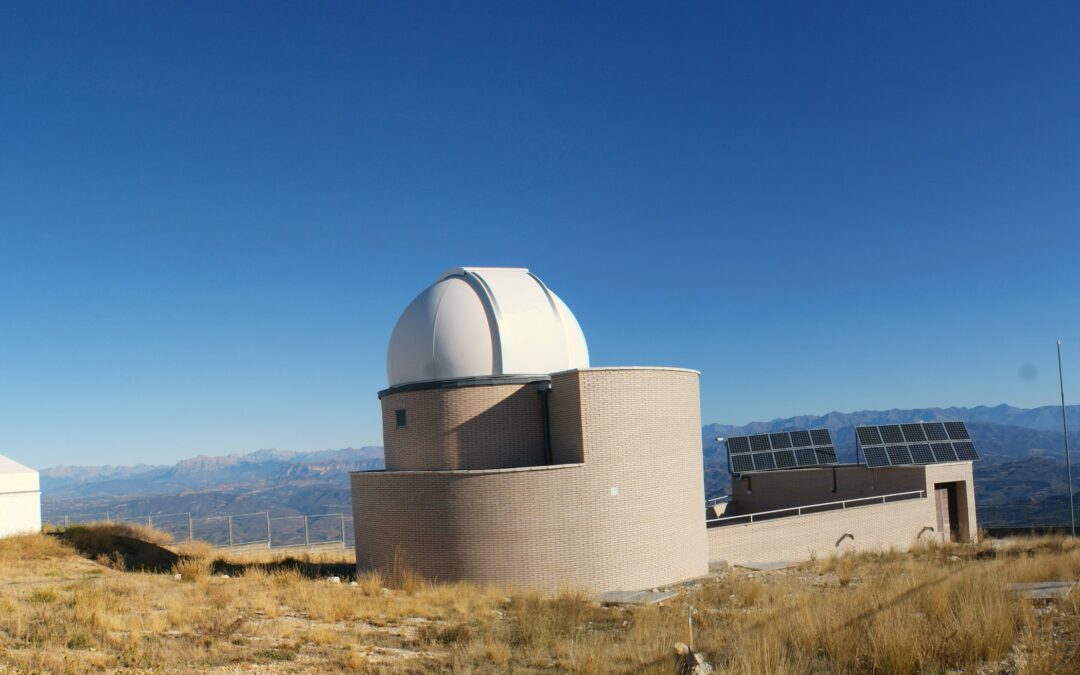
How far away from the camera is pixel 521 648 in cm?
1059

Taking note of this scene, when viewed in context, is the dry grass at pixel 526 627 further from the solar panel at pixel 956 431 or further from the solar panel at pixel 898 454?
the solar panel at pixel 956 431

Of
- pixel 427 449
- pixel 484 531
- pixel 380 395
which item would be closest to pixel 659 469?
pixel 484 531

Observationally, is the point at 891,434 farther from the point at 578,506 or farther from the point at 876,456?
the point at 578,506

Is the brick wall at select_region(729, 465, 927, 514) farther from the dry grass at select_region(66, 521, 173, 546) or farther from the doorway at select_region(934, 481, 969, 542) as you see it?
the dry grass at select_region(66, 521, 173, 546)

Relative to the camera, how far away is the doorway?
28408 millimetres

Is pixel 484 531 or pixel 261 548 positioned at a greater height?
pixel 484 531

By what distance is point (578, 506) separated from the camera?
18.0m

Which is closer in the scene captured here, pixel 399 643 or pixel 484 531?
pixel 399 643

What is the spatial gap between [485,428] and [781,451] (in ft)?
54.5

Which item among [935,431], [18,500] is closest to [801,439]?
[935,431]

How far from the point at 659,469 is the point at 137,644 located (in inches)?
474

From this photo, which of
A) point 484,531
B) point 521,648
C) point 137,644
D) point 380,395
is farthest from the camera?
point 380,395

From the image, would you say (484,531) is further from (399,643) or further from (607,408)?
(399,643)

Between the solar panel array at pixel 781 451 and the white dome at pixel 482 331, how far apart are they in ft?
42.0
